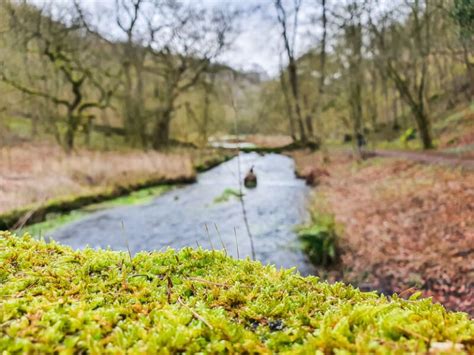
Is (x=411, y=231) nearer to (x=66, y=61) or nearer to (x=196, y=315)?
(x=196, y=315)

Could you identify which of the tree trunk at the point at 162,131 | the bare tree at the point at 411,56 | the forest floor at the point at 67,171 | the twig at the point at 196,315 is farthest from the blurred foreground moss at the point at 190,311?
the tree trunk at the point at 162,131

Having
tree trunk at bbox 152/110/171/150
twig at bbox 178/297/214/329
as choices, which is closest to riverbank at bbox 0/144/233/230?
tree trunk at bbox 152/110/171/150

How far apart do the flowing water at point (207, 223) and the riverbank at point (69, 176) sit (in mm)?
1350

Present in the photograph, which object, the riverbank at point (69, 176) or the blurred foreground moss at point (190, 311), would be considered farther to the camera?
the riverbank at point (69, 176)

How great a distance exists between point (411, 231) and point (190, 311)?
9054 mm

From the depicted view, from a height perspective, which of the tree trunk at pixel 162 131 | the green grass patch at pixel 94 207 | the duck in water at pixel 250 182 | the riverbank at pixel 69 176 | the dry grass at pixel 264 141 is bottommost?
the green grass patch at pixel 94 207

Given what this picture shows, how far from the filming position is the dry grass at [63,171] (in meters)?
13.3

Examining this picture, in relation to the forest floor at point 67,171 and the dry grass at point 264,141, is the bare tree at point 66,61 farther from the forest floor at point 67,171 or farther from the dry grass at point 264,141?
the dry grass at point 264,141

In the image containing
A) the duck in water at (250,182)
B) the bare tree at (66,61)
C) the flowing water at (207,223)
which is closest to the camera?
the flowing water at (207,223)

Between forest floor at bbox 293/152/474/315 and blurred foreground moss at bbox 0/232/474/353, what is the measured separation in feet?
8.71

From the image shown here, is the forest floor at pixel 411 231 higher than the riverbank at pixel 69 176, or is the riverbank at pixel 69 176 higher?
the riverbank at pixel 69 176

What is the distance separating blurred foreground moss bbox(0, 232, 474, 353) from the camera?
3.90 feet

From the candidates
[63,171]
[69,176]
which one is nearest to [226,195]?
[69,176]

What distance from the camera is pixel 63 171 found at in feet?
54.9
